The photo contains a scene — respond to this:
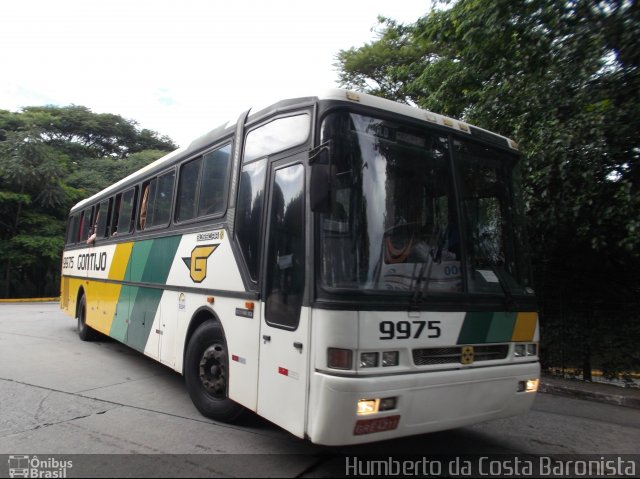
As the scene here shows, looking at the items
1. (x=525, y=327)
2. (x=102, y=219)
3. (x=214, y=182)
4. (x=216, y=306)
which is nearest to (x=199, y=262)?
(x=216, y=306)

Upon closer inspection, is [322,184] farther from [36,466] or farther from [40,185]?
A: [40,185]

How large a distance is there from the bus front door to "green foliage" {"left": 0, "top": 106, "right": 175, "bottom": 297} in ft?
69.6

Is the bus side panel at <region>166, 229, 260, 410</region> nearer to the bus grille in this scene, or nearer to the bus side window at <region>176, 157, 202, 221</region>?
the bus side window at <region>176, 157, 202, 221</region>

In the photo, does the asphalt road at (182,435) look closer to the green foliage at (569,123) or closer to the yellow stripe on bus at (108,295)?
the yellow stripe on bus at (108,295)

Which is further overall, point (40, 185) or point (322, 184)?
point (40, 185)

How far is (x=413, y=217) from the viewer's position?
4.00 meters

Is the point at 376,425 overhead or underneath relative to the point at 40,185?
underneath

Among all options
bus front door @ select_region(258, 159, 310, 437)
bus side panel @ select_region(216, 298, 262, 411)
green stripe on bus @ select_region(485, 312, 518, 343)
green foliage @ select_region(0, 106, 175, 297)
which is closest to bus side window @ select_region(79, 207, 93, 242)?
bus side panel @ select_region(216, 298, 262, 411)

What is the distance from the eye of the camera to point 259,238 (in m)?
4.41

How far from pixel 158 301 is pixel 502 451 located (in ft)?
14.6

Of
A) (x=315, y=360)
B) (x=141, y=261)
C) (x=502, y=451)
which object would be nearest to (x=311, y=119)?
(x=315, y=360)

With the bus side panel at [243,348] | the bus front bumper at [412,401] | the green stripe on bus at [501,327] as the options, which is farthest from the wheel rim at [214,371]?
the green stripe on bus at [501,327]

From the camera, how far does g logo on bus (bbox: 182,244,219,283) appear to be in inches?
209

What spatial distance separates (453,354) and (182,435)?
2667 millimetres
